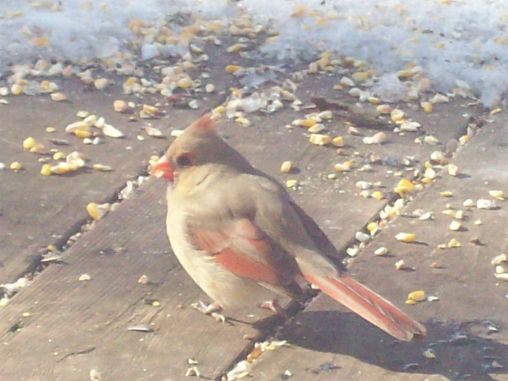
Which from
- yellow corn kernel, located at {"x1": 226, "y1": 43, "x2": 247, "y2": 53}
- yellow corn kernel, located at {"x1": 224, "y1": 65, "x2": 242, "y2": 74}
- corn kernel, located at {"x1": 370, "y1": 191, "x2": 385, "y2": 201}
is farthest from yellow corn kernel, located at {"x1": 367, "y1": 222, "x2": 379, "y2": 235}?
yellow corn kernel, located at {"x1": 226, "y1": 43, "x2": 247, "y2": 53}

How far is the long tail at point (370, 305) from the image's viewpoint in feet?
9.81

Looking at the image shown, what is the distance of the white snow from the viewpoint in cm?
476

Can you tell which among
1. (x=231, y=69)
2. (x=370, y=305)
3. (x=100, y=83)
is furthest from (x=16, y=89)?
(x=370, y=305)

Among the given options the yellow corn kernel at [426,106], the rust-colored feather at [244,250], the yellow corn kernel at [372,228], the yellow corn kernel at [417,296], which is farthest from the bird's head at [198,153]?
the yellow corn kernel at [426,106]

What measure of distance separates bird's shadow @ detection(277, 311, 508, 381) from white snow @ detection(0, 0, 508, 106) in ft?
4.83

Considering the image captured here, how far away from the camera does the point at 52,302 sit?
3314 mm

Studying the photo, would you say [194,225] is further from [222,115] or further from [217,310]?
[222,115]

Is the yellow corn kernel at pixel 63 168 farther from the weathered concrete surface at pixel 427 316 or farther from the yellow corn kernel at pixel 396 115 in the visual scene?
the yellow corn kernel at pixel 396 115

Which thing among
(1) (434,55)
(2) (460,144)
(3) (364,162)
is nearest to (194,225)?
(3) (364,162)

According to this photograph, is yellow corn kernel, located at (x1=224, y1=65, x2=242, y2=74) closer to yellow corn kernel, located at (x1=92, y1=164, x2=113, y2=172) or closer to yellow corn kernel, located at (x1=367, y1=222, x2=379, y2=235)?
yellow corn kernel, located at (x1=92, y1=164, x2=113, y2=172)

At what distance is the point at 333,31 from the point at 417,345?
2.08 metres

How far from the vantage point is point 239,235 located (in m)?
3.26

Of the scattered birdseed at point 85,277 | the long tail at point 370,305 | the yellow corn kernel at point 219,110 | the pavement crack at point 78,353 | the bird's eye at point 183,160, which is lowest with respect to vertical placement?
the yellow corn kernel at point 219,110

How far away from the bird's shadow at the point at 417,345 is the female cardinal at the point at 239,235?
124mm
